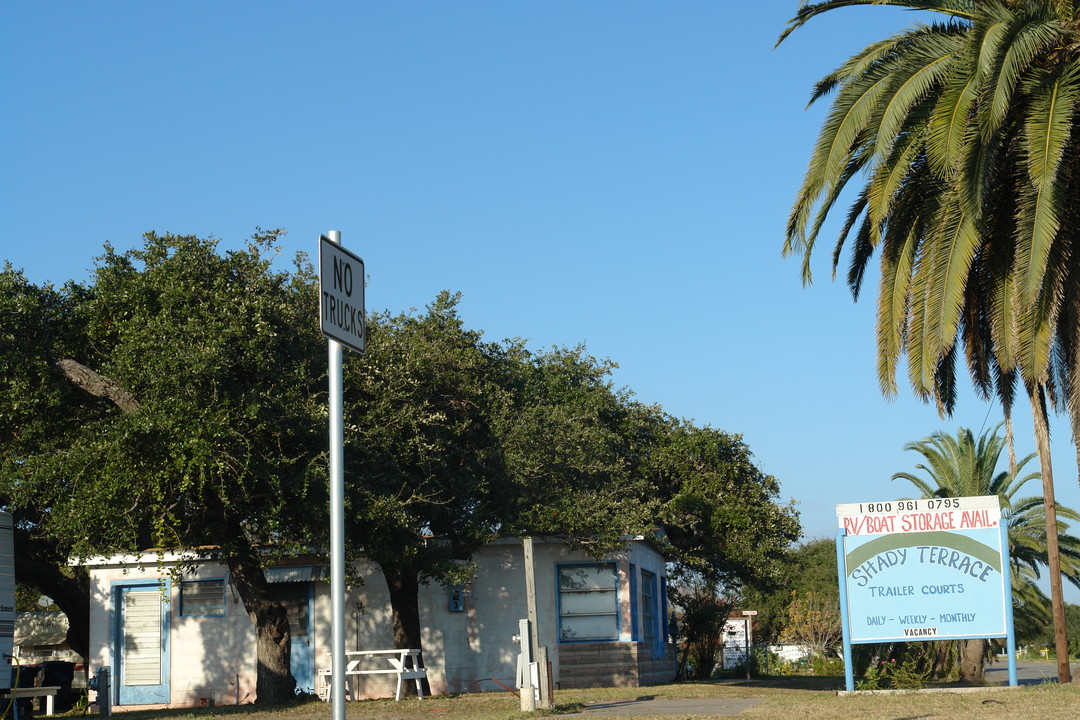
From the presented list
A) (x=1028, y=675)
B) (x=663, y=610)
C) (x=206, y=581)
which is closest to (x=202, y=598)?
(x=206, y=581)

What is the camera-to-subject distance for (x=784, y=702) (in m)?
15.2

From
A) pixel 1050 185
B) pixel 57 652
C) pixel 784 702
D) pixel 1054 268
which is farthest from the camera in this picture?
pixel 57 652

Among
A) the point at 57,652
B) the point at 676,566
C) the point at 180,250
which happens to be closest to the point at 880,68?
the point at 180,250

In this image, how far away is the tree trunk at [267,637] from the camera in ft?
64.3

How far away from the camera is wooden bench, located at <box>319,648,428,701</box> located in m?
20.0

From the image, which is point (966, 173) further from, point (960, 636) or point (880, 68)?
point (960, 636)

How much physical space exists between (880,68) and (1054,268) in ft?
11.5

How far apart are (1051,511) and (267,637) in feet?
45.8

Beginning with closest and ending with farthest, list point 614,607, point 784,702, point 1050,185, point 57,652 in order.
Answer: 1. point 1050,185
2. point 784,702
3. point 614,607
4. point 57,652

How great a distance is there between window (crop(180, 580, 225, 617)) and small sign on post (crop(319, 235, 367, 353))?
20.0 m

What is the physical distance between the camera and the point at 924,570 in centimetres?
1656

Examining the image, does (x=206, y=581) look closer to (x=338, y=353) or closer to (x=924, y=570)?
(x=924, y=570)

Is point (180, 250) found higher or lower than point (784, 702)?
higher

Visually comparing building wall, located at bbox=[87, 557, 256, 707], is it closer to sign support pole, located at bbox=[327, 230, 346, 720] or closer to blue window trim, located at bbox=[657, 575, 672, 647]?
blue window trim, located at bbox=[657, 575, 672, 647]
